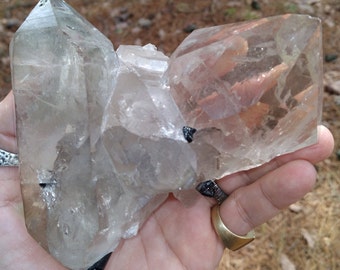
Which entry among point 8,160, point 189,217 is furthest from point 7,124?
point 189,217

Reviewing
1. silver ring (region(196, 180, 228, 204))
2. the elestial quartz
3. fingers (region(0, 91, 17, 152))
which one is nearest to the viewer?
the elestial quartz

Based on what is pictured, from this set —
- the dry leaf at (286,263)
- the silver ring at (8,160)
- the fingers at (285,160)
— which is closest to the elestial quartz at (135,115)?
the fingers at (285,160)

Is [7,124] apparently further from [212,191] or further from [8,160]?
[212,191]

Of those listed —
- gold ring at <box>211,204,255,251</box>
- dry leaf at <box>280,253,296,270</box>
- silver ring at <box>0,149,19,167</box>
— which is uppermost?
silver ring at <box>0,149,19,167</box>

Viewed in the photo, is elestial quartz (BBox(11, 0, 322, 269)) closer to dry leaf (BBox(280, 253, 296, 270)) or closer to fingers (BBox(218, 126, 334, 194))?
fingers (BBox(218, 126, 334, 194))

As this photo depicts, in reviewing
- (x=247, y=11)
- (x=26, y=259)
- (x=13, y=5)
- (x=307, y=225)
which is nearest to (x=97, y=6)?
(x=13, y=5)

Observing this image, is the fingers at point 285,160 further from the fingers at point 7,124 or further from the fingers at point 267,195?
the fingers at point 7,124

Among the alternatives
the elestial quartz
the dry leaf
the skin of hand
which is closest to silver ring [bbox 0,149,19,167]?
the skin of hand
